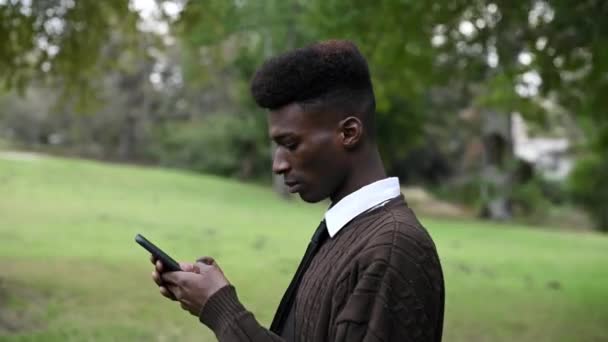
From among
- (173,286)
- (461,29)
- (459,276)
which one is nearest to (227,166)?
(459,276)

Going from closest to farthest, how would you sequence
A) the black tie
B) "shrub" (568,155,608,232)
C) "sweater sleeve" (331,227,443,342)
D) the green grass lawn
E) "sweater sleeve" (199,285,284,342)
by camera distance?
1. "sweater sleeve" (331,227,443,342)
2. "sweater sleeve" (199,285,284,342)
3. the black tie
4. the green grass lawn
5. "shrub" (568,155,608,232)

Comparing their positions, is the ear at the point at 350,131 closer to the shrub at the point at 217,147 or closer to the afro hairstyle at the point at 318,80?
the afro hairstyle at the point at 318,80

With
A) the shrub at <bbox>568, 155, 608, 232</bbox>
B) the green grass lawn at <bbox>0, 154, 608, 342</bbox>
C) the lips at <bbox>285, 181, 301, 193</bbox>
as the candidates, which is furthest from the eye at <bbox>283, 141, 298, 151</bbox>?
the shrub at <bbox>568, 155, 608, 232</bbox>

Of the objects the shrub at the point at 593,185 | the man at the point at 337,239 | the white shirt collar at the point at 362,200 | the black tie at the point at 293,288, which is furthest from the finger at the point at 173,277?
the shrub at the point at 593,185

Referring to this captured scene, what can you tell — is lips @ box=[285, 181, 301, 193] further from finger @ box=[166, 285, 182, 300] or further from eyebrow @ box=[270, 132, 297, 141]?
finger @ box=[166, 285, 182, 300]

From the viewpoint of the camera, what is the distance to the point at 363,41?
984 centimetres

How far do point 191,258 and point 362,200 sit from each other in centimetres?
1173

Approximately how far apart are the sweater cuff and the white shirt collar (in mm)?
371

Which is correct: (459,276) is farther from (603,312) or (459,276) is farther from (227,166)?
(227,166)

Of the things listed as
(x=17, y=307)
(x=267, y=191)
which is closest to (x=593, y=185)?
(x=267, y=191)

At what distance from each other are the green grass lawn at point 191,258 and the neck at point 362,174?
6.14m

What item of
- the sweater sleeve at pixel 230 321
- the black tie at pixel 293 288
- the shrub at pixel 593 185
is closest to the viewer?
the sweater sleeve at pixel 230 321

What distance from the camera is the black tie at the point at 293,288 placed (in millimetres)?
2188

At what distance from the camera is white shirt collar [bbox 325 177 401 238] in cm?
209
